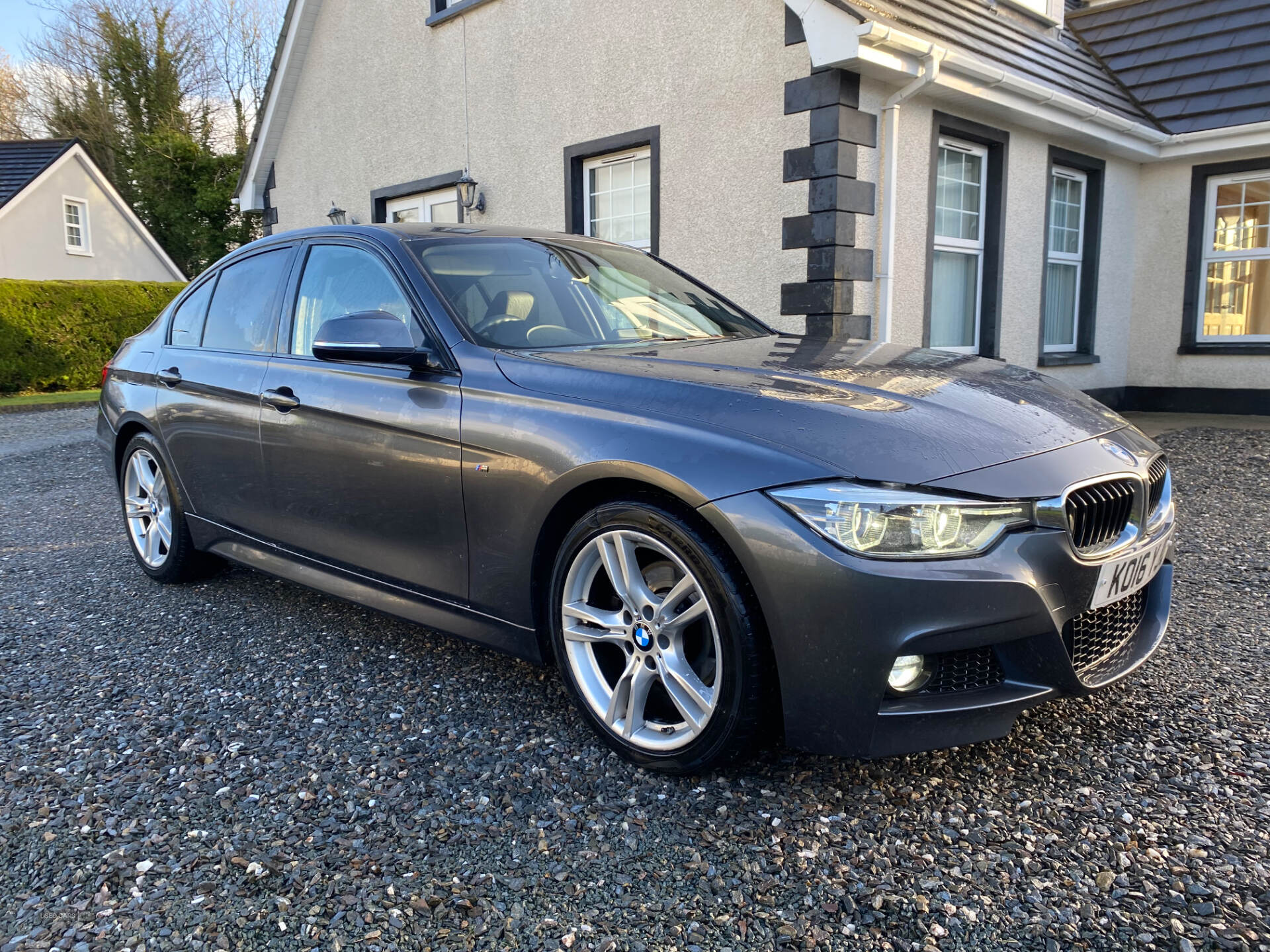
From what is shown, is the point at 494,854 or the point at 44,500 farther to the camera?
the point at 44,500

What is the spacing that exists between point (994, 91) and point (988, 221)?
132 cm

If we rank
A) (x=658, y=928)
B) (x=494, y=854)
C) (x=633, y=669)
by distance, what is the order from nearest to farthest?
1. (x=658, y=928)
2. (x=494, y=854)
3. (x=633, y=669)

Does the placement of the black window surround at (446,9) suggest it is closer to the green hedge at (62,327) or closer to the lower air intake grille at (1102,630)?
the green hedge at (62,327)

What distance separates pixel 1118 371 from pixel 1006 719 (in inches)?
397

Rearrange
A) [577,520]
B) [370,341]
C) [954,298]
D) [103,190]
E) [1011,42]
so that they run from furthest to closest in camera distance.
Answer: [103,190] < [1011,42] < [954,298] < [370,341] < [577,520]

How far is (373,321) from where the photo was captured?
3.07m

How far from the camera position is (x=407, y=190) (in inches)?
468

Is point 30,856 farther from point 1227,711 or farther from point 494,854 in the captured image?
point 1227,711

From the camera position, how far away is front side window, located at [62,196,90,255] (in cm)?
2589

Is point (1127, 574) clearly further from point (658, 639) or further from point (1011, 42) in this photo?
point (1011, 42)

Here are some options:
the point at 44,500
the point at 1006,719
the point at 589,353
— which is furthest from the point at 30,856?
the point at 44,500

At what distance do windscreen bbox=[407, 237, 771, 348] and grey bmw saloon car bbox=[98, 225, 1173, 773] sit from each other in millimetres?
14

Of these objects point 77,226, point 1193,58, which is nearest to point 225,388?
point 1193,58

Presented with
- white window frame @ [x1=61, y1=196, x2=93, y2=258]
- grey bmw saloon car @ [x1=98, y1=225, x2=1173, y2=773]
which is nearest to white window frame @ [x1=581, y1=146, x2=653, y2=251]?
grey bmw saloon car @ [x1=98, y1=225, x2=1173, y2=773]
